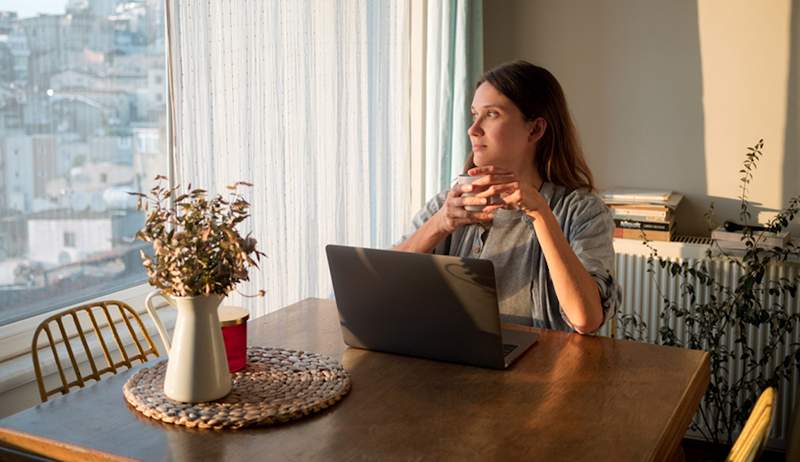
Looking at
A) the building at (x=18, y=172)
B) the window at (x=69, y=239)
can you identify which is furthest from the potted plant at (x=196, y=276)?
the window at (x=69, y=239)

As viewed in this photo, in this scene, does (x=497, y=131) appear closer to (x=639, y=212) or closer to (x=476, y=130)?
(x=476, y=130)

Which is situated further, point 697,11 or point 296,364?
point 697,11

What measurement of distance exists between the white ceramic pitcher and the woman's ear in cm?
103

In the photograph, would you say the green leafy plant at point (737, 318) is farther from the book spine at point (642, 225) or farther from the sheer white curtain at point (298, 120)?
the sheer white curtain at point (298, 120)

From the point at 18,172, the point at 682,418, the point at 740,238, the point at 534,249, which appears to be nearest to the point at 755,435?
the point at 682,418

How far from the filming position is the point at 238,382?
61.4 inches

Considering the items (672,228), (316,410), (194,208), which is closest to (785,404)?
(672,228)

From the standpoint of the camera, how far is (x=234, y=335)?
1588mm

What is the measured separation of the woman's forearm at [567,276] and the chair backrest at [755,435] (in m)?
0.65

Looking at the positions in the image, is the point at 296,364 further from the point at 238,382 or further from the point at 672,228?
the point at 672,228

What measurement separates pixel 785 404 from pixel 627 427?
82.0 inches

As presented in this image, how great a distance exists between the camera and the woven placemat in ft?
4.56

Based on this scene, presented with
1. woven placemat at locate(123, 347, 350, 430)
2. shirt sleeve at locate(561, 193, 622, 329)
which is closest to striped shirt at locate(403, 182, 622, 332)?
shirt sleeve at locate(561, 193, 622, 329)

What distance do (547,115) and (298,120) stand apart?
86 cm
